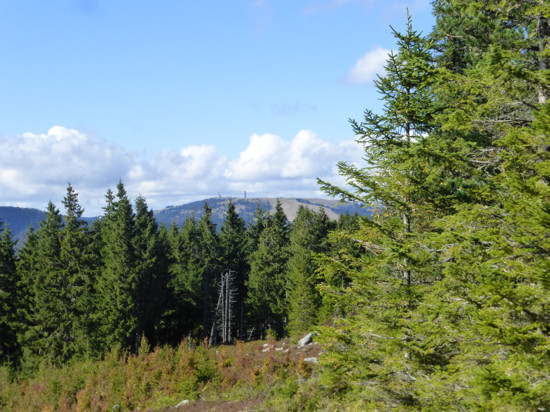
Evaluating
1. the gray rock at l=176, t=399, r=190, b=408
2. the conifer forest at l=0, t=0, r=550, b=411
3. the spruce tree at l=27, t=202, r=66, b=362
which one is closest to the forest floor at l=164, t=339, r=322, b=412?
the gray rock at l=176, t=399, r=190, b=408

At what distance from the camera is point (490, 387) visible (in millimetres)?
5242

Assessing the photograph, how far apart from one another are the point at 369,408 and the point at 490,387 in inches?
225

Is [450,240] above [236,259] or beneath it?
above

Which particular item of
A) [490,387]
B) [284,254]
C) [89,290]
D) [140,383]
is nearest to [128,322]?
[89,290]

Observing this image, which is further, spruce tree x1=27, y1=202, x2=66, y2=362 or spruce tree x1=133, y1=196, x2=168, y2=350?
spruce tree x1=133, y1=196, x2=168, y2=350

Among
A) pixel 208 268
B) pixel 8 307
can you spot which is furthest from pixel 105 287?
pixel 208 268

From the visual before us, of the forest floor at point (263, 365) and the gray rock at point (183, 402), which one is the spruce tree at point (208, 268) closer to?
the forest floor at point (263, 365)

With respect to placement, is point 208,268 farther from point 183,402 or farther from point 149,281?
point 183,402

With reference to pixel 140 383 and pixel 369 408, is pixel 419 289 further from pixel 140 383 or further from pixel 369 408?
pixel 140 383

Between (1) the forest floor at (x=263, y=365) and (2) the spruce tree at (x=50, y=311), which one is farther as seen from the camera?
(2) the spruce tree at (x=50, y=311)

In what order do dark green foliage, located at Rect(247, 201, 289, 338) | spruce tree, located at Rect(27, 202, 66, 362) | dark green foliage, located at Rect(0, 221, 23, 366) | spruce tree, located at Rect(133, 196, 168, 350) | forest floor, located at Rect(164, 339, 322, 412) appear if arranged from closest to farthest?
forest floor, located at Rect(164, 339, 322, 412), spruce tree, located at Rect(27, 202, 66, 362), dark green foliage, located at Rect(0, 221, 23, 366), spruce tree, located at Rect(133, 196, 168, 350), dark green foliage, located at Rect(247, 201, 289, 338)

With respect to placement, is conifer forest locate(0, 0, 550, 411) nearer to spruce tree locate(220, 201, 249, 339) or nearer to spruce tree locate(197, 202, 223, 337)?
spruce tree locate(197, 202, 223, 337)

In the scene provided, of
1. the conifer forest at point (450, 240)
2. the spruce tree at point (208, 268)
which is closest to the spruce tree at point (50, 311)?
the conifer forest at point (450, 240)

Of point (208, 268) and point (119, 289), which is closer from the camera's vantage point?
point (119, 289)
